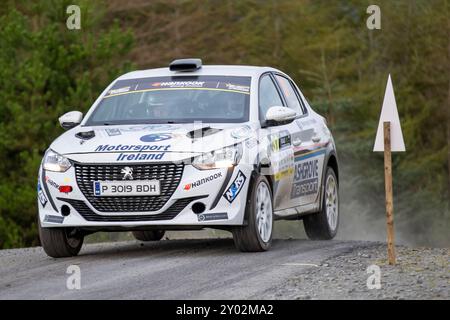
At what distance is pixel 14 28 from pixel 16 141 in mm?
3475

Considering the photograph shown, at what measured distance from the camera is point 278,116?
11484 mm

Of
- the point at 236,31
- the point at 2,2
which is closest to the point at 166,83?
the point at 2,2

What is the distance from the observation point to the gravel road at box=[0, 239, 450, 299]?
8562 millimetres

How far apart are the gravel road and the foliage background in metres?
18.0

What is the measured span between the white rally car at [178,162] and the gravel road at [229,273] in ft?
1.17

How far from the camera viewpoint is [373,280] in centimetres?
897

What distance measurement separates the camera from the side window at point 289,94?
13.1m

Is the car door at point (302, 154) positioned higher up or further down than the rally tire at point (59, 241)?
higher up

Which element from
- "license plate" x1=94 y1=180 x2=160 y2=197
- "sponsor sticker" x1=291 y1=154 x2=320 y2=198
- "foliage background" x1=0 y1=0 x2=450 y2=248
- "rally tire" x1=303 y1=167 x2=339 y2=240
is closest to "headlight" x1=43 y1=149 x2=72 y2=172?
"license plate" x1=94 y1=180 x2=160 y2=197

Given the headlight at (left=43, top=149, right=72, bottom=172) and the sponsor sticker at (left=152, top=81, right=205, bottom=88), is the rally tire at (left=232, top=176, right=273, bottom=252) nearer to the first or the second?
the sponsor sticker at (left=152, top=81, right=205, bottom=88)

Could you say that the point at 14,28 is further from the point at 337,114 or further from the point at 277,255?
the point at 277,255

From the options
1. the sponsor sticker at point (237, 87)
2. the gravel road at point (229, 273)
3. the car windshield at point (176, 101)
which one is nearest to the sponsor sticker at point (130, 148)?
the car windshield at point (176, 101)

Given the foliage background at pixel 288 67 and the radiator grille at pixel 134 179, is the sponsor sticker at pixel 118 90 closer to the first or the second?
the radiator grille at pixel 134 179

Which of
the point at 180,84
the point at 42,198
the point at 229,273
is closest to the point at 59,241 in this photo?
the point at 42,198
